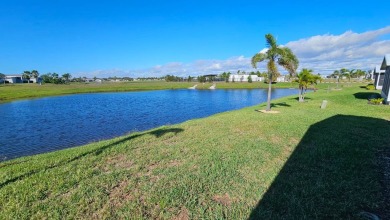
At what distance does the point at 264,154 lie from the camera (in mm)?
7438

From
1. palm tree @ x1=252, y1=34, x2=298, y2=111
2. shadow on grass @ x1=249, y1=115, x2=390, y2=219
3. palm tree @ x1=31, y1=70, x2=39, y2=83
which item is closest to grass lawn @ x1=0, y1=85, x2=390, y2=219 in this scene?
shadow on grass @ x1=249, y1=115, x2=390, y2=219

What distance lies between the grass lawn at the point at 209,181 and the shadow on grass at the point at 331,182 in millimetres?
21

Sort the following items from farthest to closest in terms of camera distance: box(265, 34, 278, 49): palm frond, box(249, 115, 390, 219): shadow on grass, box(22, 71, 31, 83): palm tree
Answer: box(22, 71, 31, 83): palm tree < box(265, 34, 278, 49): palm frond < box(249, 115, 390, 219): shadow on grass

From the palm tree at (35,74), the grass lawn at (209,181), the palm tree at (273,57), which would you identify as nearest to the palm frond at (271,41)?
the palm tree at (273,57)

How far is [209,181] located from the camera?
215 inches

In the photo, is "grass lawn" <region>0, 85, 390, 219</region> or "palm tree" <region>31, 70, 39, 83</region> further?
"palm tree" <region>31, 70, 39, 83</region>

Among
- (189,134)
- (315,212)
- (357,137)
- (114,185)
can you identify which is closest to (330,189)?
(315,212)

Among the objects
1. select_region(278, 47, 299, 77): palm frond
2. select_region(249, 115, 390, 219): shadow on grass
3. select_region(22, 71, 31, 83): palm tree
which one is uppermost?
select_region(22, 71, 31, 83): palm tree

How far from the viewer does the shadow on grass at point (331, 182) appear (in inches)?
166

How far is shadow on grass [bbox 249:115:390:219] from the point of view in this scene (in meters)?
4.23

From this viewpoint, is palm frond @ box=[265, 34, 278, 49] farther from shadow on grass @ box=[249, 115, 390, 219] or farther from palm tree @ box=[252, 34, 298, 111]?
shadow on grass @ box=[249, 115, 390, 219]

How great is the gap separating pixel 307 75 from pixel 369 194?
2472 cm

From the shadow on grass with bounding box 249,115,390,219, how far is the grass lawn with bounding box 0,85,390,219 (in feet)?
0.07

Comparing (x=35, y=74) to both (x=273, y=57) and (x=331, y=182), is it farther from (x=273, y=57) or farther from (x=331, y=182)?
(x=331, y=182)
